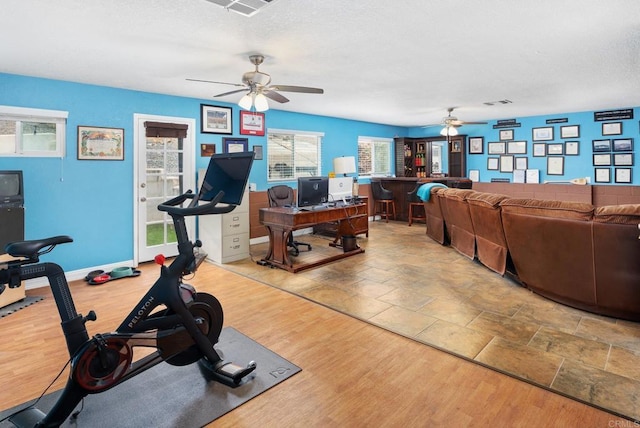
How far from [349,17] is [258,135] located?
3826 millimetres

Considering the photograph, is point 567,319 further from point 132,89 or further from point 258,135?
point 132,89

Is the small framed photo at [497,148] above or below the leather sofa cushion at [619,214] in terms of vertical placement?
above

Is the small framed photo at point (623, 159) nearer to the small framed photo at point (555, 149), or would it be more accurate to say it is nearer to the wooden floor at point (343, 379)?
the small framed photo at point (555, 149)

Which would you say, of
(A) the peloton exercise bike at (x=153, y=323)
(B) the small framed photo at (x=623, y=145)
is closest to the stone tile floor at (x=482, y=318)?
(A) the peloton exercise bike at (x=153, y=323)

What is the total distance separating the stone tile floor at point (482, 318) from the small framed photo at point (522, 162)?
3944mm

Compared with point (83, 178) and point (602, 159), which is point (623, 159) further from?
point (83, 178)

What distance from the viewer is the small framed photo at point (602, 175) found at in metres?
7.00

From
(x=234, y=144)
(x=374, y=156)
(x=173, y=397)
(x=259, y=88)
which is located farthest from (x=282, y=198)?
(x=374, y=156)

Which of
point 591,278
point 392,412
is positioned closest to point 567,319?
point 591,278

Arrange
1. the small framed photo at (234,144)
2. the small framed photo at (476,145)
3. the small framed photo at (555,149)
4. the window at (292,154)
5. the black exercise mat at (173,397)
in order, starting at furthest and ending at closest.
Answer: the small framed photo at (476,145) → the small framed photo at (555,149) → the window at (292,154) → the small framed photo at (234,144) → the black exercise mat at (173,397)

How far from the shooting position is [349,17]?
2662mm

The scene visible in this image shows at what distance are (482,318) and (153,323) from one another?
2660mm

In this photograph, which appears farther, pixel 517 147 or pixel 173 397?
pixel 517 147

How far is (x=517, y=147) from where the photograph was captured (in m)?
8.06
